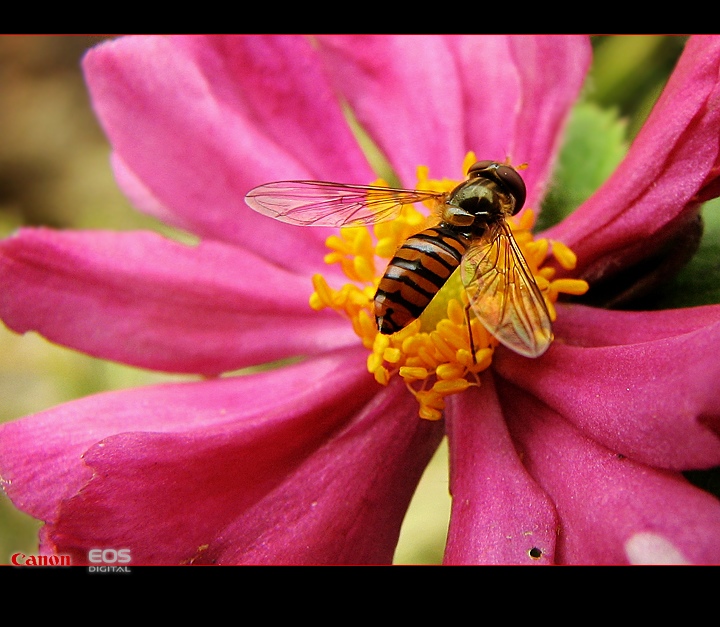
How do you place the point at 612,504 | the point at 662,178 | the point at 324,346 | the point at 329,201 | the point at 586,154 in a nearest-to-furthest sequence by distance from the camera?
the point at 612,504 → the point at 662,178 → the point at 329,201 → the point at 324,346 → the point at 586,154

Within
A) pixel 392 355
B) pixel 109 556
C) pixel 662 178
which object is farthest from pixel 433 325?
pixel 109 556

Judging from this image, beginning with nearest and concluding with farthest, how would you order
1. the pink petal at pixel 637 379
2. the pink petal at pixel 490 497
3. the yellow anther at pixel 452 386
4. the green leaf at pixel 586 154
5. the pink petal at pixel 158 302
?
1. the pink petal at pixel 637 379
2. the pink petal at pixel 490 497
3. the yellow anther at pixel 452 386
4. the pink petal at pixel 158 302
5. the green leaf at pixel 586 154

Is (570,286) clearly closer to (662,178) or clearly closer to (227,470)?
(662,178)

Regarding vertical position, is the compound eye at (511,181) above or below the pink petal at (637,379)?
above

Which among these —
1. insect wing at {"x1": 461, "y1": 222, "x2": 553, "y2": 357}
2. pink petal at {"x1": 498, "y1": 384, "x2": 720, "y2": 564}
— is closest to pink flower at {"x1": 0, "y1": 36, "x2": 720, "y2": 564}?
→ pink petal at {"x1": 498, "y1": 384, "x2": 720, "y2": 564}

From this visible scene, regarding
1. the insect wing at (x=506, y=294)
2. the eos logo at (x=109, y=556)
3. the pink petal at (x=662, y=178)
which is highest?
the pink petal at (x=662, y=178)

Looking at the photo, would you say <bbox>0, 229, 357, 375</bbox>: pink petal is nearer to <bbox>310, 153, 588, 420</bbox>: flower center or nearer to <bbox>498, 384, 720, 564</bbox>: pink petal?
<bbox>310, 153, 588, 420</bbox>: flower center

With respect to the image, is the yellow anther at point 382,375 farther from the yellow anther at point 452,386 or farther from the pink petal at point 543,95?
the pink petal at point 543,95

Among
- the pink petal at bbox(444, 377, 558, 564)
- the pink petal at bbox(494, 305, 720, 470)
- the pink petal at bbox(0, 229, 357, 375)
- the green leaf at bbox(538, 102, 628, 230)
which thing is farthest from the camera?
the green leaf at bbox(538, 102, 628, 230)

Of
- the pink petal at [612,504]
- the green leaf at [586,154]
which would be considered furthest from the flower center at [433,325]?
the green leaf at [586,154]
